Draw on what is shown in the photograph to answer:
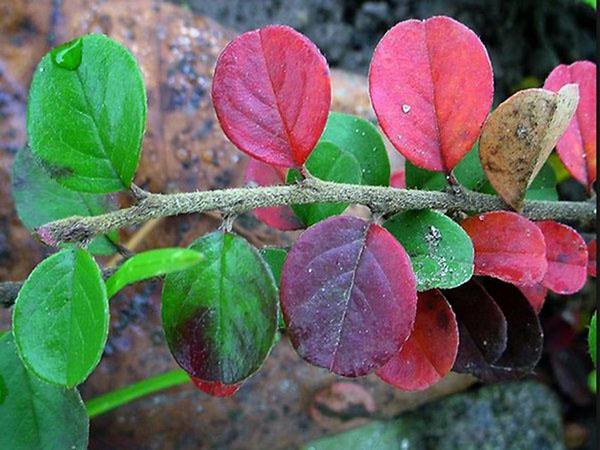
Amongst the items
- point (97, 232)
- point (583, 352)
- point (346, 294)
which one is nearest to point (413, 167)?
point (346, 294)

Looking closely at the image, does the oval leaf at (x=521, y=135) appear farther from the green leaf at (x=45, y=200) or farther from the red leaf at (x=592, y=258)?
the green leaf at (x=45, y=200)

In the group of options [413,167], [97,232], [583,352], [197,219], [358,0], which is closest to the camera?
[97,232]

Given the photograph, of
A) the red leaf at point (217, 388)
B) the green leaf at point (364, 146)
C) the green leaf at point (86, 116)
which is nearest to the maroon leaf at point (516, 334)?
the green leaf at point (364, 146)

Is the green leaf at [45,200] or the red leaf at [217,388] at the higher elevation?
the green leaf at [45,200]

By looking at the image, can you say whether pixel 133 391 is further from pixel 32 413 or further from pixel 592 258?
pixel 592 258

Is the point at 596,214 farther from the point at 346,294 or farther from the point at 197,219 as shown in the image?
the point at 197,219

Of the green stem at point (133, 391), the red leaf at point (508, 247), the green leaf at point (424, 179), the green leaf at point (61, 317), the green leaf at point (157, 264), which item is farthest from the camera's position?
the green stem at point (133, 391)
